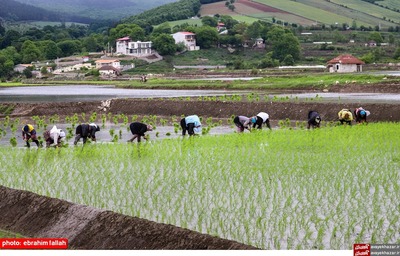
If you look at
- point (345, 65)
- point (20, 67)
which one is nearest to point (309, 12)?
point (20, 67)

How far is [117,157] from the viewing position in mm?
16203

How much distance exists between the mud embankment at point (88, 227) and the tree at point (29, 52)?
97014mm

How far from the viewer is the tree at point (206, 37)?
109625mm

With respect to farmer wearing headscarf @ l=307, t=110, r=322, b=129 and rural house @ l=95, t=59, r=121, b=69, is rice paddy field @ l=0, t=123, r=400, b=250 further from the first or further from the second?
rural house @ l=95, t=59, r=121, b=69

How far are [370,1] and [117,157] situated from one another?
553 ft

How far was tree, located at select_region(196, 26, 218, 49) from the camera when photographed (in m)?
110

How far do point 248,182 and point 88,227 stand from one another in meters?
3.37

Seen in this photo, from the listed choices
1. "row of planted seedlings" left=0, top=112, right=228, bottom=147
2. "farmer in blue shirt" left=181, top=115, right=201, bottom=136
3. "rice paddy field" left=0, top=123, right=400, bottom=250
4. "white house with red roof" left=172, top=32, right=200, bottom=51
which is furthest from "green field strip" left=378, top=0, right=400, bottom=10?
"rice paddy field" left=0, top=123, right=400, bottom=250

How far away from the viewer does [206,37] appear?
10962 centimetres

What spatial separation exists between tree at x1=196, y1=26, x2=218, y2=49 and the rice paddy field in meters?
91.1

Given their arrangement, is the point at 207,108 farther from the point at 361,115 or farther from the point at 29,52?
the point at 29,52

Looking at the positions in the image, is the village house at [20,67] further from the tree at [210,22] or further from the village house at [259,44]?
the tree at [210,22]

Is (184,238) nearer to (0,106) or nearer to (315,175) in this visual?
(315,175)

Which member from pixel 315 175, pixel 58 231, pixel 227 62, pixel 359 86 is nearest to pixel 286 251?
pixel 58 231
